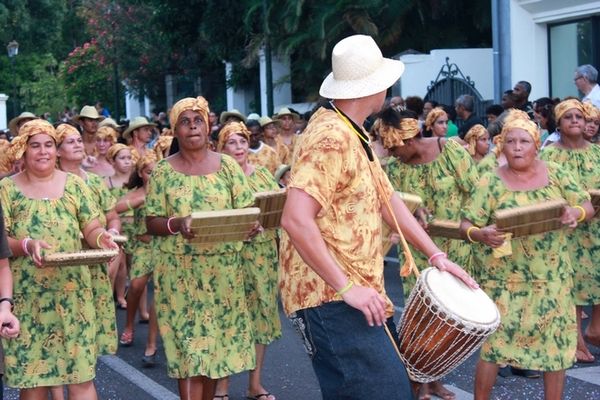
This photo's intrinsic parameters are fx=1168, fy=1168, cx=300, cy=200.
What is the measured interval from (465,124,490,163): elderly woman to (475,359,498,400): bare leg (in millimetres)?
4083

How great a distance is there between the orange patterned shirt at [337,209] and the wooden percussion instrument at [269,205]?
2.66 m

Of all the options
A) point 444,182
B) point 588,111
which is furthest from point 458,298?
point 588,111

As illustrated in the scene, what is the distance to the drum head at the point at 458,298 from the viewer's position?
4715 mm

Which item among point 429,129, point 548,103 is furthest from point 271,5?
point 429,129

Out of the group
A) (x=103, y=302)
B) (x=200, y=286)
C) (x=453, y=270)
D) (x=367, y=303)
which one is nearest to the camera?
(x=367, y=303)

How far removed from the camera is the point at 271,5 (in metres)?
25.4

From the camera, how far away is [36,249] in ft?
19.7

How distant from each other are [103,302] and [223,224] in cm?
108

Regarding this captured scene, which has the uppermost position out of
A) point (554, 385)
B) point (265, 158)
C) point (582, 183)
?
point (265, 158)

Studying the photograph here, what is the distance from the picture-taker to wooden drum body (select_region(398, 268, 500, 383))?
4.71 m

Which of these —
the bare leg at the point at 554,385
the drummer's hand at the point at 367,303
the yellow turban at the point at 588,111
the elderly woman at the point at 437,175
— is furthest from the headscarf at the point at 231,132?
the drummer's hand at the point at 367,303

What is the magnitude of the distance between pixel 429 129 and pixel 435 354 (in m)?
5.50

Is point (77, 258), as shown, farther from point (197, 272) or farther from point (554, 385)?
point (554, 385)

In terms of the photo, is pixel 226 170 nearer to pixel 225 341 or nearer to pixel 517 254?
pixel 225 341
